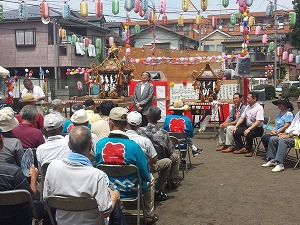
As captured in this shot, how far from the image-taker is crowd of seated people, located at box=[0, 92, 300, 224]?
116 inches

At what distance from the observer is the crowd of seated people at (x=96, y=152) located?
2.94 meters

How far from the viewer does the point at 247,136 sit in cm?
791

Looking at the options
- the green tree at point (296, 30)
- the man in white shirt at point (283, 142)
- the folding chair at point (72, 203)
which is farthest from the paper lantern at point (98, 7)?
the green tree at point (296, 30)

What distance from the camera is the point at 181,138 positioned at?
638 centimetres

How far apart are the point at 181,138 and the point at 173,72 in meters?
16.5

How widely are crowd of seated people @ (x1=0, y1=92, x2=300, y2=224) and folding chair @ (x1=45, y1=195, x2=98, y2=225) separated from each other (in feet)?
0.19

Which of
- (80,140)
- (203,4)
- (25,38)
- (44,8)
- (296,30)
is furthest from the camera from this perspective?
(296,30)

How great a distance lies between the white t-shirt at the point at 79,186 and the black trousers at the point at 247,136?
5.38 m

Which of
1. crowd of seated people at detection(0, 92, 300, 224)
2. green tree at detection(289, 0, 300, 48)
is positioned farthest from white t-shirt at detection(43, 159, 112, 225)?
green tree at detection(289, 0, 300, 48)

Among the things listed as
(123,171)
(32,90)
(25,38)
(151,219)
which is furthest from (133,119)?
(25,38)

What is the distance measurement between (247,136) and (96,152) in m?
4.59

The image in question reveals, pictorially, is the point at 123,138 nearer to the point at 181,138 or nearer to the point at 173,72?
the point at 181,138

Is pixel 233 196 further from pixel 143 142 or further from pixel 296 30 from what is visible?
pixel 296 30

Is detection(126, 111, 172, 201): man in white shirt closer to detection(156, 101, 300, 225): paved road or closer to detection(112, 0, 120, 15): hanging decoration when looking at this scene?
detection(156, 101, 300, 225): paved road
